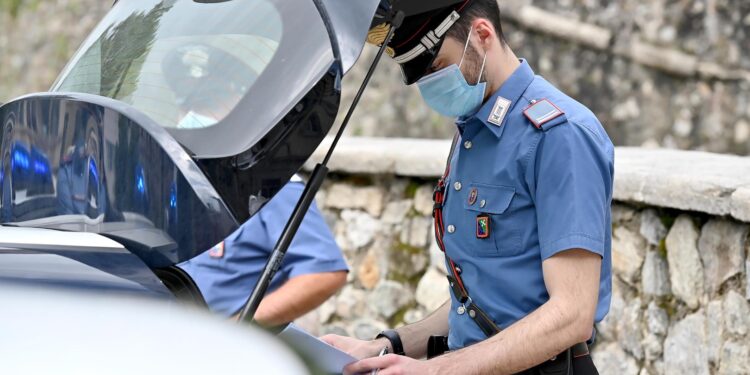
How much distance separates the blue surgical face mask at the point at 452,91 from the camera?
231 centimetres

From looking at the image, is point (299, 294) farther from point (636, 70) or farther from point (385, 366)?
point (636, 70)

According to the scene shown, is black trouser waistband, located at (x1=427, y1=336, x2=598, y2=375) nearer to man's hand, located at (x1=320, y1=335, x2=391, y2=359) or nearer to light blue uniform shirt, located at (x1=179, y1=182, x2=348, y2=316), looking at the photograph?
man's hand, located at (x1=320, y1=335, x2=391, y2=359)

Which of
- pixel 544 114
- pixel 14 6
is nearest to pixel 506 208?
pixel 544 114

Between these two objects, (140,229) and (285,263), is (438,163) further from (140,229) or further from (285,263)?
(140,229)

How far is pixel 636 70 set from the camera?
26.7 feet

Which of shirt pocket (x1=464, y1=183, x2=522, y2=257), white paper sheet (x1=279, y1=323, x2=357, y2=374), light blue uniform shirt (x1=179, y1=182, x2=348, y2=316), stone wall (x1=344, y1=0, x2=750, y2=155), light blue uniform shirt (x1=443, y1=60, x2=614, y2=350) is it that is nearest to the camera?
white paper sheet (x1=279, y1=323, x2=357, y2=374)

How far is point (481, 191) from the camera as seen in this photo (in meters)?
2.29

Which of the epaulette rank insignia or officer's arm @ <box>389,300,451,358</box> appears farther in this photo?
officer's arm @ <box>389,300,451,358</box>

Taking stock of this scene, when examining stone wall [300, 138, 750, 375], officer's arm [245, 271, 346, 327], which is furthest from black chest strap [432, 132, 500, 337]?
stone wall [300, 138, 750, 375]

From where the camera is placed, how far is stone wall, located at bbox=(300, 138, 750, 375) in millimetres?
3600

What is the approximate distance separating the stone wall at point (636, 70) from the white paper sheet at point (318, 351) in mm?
6188

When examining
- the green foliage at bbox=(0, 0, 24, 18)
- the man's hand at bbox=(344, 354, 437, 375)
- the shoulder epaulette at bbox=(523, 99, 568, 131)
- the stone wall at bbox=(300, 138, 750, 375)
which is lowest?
the stone wall at bbox=(300, 138, 750, 375)

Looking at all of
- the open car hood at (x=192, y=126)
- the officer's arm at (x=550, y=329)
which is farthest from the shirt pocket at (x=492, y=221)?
the open car hood at (x=192, y=126)

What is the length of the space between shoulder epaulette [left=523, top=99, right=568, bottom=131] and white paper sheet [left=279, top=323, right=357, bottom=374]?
1.84 feet
